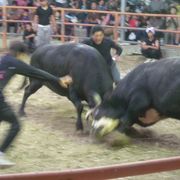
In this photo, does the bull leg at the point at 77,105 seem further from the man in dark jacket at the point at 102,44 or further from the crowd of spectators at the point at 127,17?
the crowd of spectators at the point at 127,17

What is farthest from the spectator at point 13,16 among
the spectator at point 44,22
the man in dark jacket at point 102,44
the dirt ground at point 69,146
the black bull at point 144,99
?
the black bull at point 144,99

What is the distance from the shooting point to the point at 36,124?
24.8ft

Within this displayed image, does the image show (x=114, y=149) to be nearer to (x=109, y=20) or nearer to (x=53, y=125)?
(x=53, y=125)

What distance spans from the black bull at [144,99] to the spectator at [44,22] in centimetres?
767

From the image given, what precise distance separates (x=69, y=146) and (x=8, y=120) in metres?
1.31

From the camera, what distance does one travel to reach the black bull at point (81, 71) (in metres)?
7.28

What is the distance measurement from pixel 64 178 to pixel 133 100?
395 cm

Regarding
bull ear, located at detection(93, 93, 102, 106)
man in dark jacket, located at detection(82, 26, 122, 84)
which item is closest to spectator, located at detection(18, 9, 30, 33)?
man in dark jacket, located at detection(82, 26, 122, 84)

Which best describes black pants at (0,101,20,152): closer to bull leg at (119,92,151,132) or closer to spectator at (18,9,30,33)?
bull leg at (119,92,151,132)

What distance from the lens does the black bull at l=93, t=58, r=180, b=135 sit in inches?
251

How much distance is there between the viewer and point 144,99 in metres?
6.61

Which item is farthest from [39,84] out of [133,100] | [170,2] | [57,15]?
[170,2]

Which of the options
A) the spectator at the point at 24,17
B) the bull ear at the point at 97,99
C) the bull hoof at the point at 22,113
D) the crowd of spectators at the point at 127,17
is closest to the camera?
the bull ear at the point at 97,99

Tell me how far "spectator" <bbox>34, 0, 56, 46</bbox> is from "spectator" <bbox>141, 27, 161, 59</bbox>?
8.40 feet
